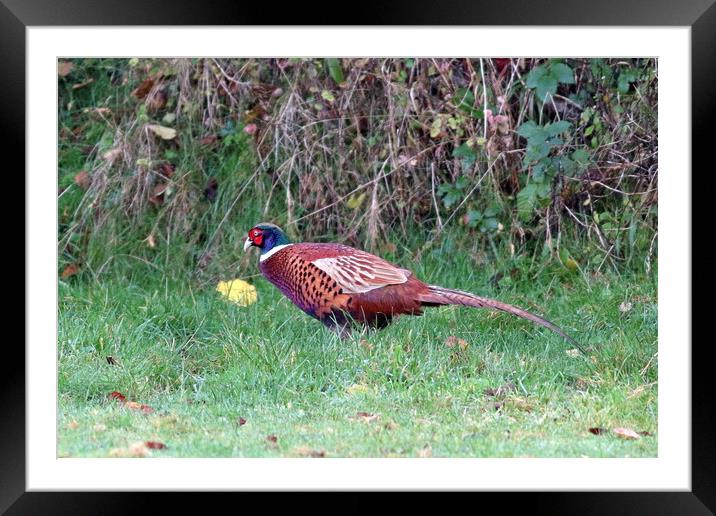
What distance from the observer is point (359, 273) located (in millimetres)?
4762

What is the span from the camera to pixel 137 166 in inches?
235

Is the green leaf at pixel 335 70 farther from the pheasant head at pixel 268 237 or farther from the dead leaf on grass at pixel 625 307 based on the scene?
the dead leaf on grass at pixel 625 307

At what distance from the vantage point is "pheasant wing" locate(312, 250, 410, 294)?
4738mm

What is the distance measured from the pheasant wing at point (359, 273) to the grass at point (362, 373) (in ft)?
0.87

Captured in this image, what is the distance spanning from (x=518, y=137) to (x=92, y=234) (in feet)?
9.61

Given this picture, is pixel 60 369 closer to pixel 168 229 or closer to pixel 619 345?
pixel 168 229

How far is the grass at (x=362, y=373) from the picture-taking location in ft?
11.7

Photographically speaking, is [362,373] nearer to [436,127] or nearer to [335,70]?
[436,127]
